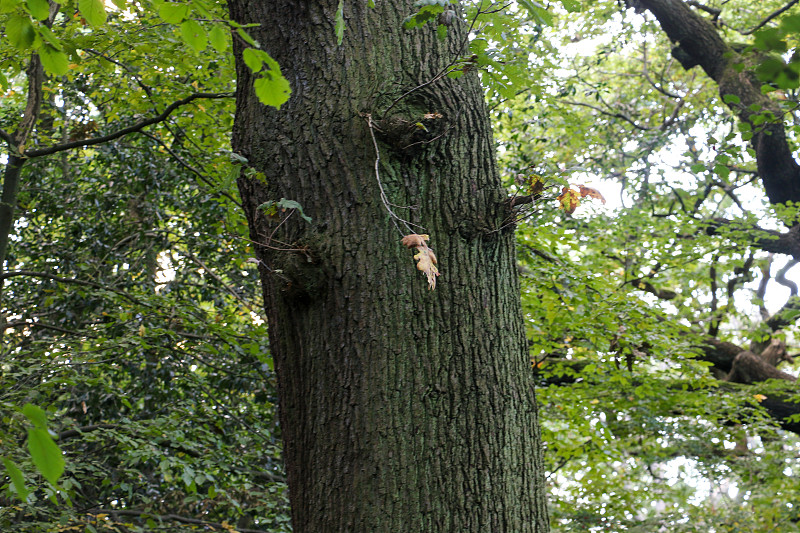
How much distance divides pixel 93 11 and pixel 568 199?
154 cm

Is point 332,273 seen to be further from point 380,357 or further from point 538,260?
point 538,260

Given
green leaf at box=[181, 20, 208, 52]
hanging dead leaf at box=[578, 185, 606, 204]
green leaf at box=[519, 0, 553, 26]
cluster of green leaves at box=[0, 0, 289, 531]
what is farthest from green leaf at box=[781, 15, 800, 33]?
cluster of green leaves at box=[0, 0, 289, 531]

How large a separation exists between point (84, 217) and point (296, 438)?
507cm

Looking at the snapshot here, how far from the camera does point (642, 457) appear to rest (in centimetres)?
806

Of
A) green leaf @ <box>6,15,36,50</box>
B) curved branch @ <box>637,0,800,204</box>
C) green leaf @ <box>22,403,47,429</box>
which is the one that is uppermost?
curved branch @ <box>637,0,800,204</box>

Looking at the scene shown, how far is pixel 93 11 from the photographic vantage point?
1.85m

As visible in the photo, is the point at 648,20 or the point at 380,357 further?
the point at 648,20

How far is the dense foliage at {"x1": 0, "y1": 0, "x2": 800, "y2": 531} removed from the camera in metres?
3.89

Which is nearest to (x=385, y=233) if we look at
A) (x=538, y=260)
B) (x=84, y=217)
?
(x=538, y=260)

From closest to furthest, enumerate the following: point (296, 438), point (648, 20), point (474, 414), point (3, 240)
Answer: point (474, 414)
point (296, 438)
point (3, 240)
point (648, 20)

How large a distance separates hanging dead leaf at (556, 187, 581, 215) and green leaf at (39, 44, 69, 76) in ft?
5.10

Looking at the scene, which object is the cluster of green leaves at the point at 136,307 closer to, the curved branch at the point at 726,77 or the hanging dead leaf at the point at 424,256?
the hanging dead leaf at the point at 424,256

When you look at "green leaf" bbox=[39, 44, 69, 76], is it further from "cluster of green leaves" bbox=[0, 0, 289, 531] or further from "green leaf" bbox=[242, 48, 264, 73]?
"cluster of green leaves" bbox=[0, 0, 289, 531]

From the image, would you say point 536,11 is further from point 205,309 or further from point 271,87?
point 205,309
